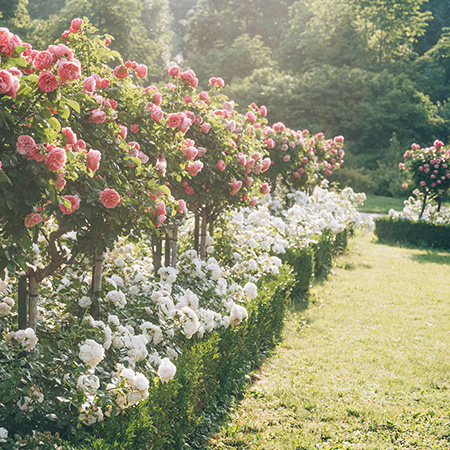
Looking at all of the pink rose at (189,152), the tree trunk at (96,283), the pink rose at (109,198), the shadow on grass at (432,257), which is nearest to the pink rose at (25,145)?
the pink rose at (109,198)

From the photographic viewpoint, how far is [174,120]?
4.05 m

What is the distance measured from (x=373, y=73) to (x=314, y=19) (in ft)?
22.4

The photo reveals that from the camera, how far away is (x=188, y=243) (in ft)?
21.7

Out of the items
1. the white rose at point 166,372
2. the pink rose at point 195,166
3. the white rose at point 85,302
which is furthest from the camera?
the pink rose at point 195,166

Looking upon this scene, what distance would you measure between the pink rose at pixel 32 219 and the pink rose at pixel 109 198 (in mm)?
466

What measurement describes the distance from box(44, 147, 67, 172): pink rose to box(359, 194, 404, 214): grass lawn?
59.3 feet

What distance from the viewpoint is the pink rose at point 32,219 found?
2551 mm

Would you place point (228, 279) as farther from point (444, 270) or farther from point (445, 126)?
point (445, 126)

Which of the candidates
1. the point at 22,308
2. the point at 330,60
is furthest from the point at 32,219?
the point at 330,60

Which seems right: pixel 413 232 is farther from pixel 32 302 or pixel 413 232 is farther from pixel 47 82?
pixel 47 82

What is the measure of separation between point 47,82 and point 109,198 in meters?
0.80

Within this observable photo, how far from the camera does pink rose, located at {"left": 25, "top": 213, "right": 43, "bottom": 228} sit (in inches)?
100

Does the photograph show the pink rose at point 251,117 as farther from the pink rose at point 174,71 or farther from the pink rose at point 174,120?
the pink rose at point 174,120

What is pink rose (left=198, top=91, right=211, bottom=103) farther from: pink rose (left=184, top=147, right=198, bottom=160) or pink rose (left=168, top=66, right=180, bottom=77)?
pink rose (left=184, top=147, right=198, bottom=160)
